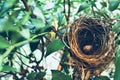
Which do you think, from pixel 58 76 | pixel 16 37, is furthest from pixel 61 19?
pixel 16 37

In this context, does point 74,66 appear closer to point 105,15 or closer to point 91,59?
point 91,59

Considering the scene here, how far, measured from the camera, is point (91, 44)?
1.02 meters

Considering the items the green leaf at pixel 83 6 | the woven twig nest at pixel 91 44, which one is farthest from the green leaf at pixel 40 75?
the green leaf at pixel 83 6

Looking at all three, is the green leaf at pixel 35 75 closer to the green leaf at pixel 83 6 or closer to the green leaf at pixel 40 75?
the green leaf at pixel 40 75

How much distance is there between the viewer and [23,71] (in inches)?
34.9

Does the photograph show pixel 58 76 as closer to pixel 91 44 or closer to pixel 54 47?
pixel 54 47

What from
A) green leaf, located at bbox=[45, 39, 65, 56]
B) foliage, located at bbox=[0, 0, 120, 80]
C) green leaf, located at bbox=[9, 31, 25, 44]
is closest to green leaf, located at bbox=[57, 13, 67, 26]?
foliage, located at bbox=[0, 0, 120, 80]

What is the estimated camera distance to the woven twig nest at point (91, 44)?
2.85ft

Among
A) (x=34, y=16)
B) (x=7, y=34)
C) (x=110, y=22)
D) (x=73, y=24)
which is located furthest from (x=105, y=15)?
(x=7, y=34)

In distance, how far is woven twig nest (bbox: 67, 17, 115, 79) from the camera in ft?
2.85

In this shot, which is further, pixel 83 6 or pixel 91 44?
pixel 91 44

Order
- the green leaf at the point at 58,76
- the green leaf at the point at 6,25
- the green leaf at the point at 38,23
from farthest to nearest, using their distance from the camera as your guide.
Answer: the green leaf at the point at 58,76
the green leaf at the point at 38,23
the green leaf at the point at 6,25

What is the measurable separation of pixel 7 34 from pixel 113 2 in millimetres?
356

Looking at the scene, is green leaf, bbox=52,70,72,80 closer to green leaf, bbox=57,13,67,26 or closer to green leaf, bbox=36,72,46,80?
green leaf, bbox=36,72,46,80
